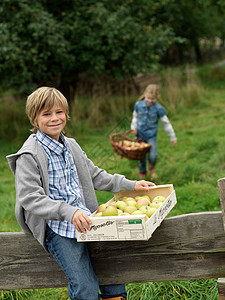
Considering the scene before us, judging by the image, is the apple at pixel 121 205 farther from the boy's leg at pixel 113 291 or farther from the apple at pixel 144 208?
the boy's leg at pixel 113 291

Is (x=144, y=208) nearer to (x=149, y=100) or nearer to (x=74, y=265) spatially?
(x=74, y=265)

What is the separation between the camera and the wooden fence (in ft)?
8.38

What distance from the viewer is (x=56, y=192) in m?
2.62

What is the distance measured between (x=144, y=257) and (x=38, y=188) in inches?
30.7

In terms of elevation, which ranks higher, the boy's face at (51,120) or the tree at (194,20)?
the tree at (194,20)

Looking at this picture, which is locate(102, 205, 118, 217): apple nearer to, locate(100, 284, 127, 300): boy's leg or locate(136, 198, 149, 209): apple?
locate(136, 198, 149, 209): apple

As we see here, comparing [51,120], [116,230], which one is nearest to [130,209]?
[116,230]

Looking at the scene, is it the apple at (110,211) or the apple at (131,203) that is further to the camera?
the apple at (131,203)

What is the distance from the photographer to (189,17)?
22078 millimetres

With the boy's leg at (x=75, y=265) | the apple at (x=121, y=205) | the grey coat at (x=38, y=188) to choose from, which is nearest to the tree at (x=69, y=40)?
the grey coat at (x=38, y=188)

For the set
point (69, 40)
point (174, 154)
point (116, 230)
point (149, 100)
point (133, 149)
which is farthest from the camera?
point (69, 40)

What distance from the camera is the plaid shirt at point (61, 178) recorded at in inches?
101

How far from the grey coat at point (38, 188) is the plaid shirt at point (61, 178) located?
6 centimetres

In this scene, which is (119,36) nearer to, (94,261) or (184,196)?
(184,196)
